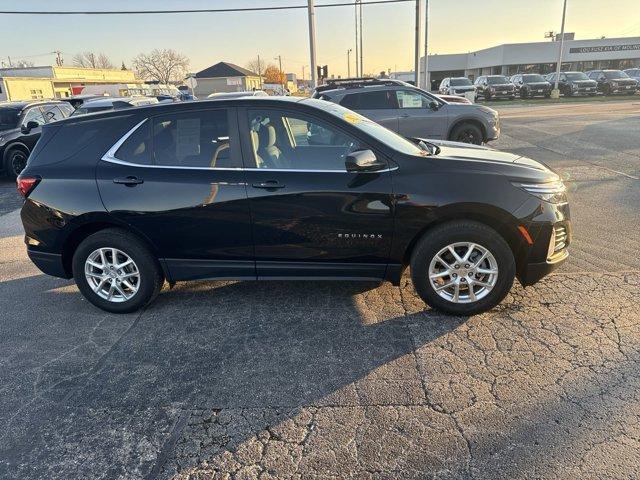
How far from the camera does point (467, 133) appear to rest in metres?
11.2

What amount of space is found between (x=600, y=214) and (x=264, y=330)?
5228 millimetres

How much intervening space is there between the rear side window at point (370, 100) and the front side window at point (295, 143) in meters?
7.54

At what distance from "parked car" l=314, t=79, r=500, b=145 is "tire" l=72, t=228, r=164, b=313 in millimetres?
8075

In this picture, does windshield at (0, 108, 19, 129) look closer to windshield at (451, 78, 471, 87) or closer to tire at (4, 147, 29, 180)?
tire at (4, 147, 29, 180)

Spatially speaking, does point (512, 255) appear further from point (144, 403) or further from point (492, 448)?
point (144, 403)

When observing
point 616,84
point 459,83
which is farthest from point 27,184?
point 616,84

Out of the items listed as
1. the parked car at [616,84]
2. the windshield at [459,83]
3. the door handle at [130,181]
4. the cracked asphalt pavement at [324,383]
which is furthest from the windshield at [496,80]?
the door handle at [130,181]

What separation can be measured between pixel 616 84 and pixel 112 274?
40270mm

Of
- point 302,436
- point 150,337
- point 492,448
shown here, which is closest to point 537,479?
point 492,448

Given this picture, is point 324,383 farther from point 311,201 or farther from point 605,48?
point 605,48

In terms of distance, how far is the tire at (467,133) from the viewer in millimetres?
11142

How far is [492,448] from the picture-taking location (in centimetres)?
247

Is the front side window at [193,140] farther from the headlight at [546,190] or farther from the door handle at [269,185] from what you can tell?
the headlight at [546,190]

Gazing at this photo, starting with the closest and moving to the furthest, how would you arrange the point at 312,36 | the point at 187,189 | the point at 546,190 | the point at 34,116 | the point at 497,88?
the point at 546,190
the point at 187,189
the point at 34,116
the point at 312,36
the point at 497,88
